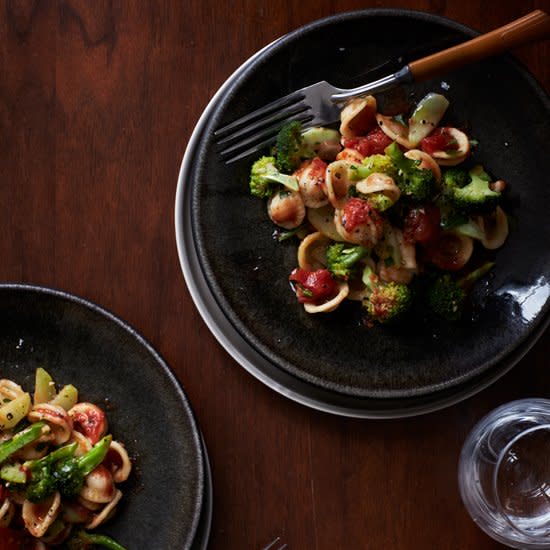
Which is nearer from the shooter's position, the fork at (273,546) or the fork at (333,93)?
the fork at (333,93)

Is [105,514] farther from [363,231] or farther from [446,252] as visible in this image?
[446,252]

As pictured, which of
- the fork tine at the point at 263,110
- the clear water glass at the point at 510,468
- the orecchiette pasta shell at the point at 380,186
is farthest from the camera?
the clear water glass at the point at 510,468

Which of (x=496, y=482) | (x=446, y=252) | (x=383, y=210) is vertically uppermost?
(x=383, y=210)

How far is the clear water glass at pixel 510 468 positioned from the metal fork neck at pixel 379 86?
939 mm

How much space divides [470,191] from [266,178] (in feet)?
1.75

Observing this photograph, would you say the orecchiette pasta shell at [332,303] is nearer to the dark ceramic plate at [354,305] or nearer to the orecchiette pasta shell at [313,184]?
the dark ceramic plate at [354,305]

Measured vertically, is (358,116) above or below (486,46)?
below

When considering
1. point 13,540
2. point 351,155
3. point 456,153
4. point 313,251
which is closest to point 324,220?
point 313,251

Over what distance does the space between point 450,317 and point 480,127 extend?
1.75 ft

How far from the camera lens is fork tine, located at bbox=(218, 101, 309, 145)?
2033mm

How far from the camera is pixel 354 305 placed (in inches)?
82.1

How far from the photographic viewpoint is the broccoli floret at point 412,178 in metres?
1.93

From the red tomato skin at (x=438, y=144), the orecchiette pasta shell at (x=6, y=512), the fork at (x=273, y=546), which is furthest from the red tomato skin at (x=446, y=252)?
the orecchiette pasta shell at (x=6, y=512)

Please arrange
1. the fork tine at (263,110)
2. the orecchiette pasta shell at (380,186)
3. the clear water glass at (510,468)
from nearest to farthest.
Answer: the orecchiette pasta shell at (380,186), the fork tine at (263,110), the clear water glass at (510,468)
